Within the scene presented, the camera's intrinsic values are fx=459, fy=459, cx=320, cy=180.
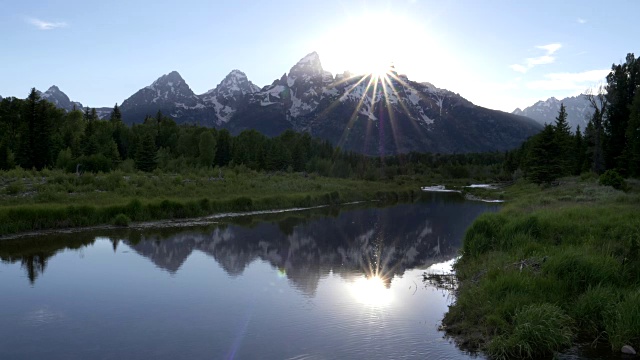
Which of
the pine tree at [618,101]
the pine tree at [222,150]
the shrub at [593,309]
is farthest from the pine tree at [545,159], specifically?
the pine tree at [222,150]

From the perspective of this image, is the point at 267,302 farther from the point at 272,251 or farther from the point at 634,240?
the point at 634,240

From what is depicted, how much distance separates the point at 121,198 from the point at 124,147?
231ft

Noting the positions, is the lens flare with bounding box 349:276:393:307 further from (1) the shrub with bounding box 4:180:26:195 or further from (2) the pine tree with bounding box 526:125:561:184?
(2) the pine tree with bounding box 526:125:561:184

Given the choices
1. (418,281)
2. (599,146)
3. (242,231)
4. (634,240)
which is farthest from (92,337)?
(599,146)

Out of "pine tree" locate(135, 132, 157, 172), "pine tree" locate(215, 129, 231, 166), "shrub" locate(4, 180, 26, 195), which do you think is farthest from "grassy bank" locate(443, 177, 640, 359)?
"pine tree" locate(215, 129, 231, 166)

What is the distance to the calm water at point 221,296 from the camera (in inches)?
532

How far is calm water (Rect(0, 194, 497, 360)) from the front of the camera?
44.4ft

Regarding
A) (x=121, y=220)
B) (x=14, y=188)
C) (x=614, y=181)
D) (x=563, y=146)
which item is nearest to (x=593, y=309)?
(x=121, y=220)

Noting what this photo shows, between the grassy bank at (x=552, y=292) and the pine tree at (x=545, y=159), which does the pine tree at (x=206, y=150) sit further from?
the grassy bank at (x=552, y=292)

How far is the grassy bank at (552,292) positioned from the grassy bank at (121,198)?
28.8 meters

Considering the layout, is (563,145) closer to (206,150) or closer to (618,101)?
(618,101)

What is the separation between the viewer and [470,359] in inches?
492

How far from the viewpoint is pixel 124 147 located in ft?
351

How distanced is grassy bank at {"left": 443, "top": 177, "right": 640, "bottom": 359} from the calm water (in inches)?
54.7
